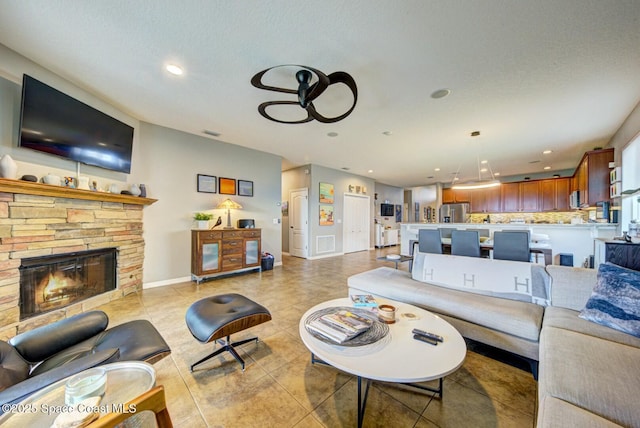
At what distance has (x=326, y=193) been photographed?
675 centimetres

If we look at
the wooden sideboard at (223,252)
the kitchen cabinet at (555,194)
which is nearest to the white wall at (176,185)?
the wooden sideboard at (223,252)

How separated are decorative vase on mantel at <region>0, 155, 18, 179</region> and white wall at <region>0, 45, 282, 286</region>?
10.3 inches

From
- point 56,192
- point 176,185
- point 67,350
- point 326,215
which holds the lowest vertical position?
point 67,350

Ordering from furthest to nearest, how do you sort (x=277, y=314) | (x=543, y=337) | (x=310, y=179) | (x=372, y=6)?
(x=310, y=179)
(x=277, y=314)
(x=372, y=6)
(x=543, y=337)

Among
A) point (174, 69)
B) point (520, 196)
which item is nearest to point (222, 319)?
point (174, 69)

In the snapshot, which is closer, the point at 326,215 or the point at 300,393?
the point at 300,393

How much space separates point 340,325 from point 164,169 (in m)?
4.03

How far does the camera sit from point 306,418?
4.42ft

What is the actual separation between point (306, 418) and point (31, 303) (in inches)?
122

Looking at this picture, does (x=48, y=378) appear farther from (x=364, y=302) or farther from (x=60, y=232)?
(x=60, y=232)

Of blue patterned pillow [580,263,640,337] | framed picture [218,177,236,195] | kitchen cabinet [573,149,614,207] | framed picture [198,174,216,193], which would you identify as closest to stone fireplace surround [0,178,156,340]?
framed picture [198,174,216,193]

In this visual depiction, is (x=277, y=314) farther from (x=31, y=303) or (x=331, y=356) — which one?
(x=31, y=303)

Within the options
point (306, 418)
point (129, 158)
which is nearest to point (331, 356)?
point (306, 418)

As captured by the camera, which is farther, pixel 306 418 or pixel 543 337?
pixel 543 337
